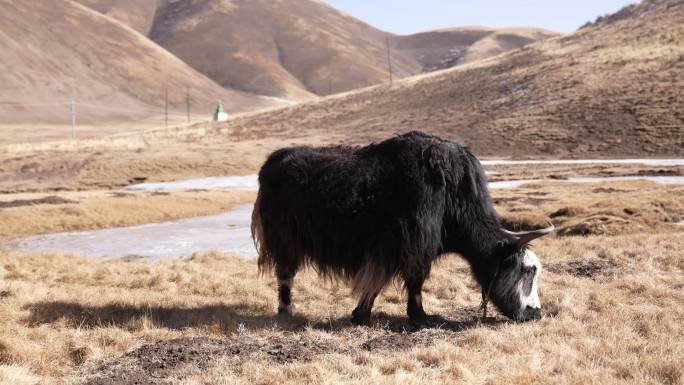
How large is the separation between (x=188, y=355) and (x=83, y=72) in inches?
6462

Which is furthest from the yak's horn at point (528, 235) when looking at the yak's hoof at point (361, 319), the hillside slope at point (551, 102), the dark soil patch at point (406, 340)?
the hillside slope at point (551, 102)

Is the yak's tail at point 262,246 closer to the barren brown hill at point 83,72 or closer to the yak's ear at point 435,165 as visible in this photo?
the yak's ear at point 435,165

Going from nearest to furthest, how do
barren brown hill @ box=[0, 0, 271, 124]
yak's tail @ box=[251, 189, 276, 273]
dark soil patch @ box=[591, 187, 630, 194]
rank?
yak's tail @ box=[251, 189, 276, 273] < dark soil patch @ box=[591, 187, 630, 194] < barren brown hill @ box=[0, 0, 271, 124]

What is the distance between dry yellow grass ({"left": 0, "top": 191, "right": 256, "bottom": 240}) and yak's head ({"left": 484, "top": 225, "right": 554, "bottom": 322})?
14.5 meters

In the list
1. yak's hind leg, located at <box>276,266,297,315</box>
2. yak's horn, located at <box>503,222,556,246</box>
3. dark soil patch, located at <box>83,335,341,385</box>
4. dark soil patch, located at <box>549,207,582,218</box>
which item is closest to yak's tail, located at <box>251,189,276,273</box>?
yak's hind leg, located at <box>276,266,297,315</box>

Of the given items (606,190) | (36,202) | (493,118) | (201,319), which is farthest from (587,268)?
(493,118)

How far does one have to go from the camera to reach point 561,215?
16375 millimetres

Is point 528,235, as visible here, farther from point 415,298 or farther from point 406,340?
point 406,340

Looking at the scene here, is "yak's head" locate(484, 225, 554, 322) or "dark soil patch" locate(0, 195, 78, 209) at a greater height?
"yak's head" locate(484, 225, 554, 322)

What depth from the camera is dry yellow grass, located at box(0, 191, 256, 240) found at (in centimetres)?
1880

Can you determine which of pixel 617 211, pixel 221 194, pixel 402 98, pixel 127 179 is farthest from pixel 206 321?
pixel 402 98

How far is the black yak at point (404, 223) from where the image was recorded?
7.24m

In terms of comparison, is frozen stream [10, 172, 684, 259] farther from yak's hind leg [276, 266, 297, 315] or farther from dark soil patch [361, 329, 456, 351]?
dark soil patch [361, 329, 456, 351]

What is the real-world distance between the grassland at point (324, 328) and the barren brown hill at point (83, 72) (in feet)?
392
